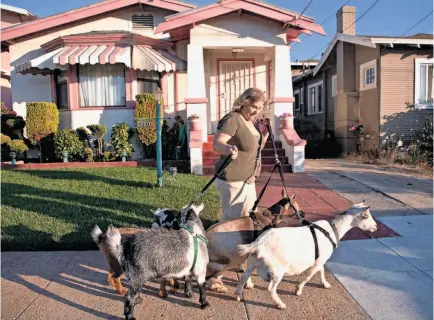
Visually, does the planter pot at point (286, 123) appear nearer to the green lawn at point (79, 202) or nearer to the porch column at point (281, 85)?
the porch column at point (281, 85)

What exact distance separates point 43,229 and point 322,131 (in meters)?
14.6

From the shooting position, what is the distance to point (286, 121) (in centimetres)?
1046

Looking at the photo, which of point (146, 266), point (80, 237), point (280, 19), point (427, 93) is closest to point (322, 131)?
point (427, 93)

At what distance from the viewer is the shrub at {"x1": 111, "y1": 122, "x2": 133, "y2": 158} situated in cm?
1038

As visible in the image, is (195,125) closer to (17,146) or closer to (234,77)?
(234,77)

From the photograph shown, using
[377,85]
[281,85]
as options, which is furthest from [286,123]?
[377,85]

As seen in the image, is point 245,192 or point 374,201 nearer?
point 245,192

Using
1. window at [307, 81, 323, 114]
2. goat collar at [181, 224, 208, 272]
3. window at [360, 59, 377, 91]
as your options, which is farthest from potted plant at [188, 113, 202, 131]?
window at [307, 81, 323, 114]

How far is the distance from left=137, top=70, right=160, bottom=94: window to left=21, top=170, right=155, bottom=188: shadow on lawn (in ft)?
12.3

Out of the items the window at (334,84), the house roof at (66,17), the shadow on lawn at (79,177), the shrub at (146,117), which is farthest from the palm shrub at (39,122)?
the window at (334,84)

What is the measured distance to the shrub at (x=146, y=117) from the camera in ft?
34.3

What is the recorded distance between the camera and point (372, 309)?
3.27m

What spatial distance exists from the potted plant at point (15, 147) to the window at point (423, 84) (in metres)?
13.3

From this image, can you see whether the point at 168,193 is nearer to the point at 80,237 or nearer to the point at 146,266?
the point at 80,237
